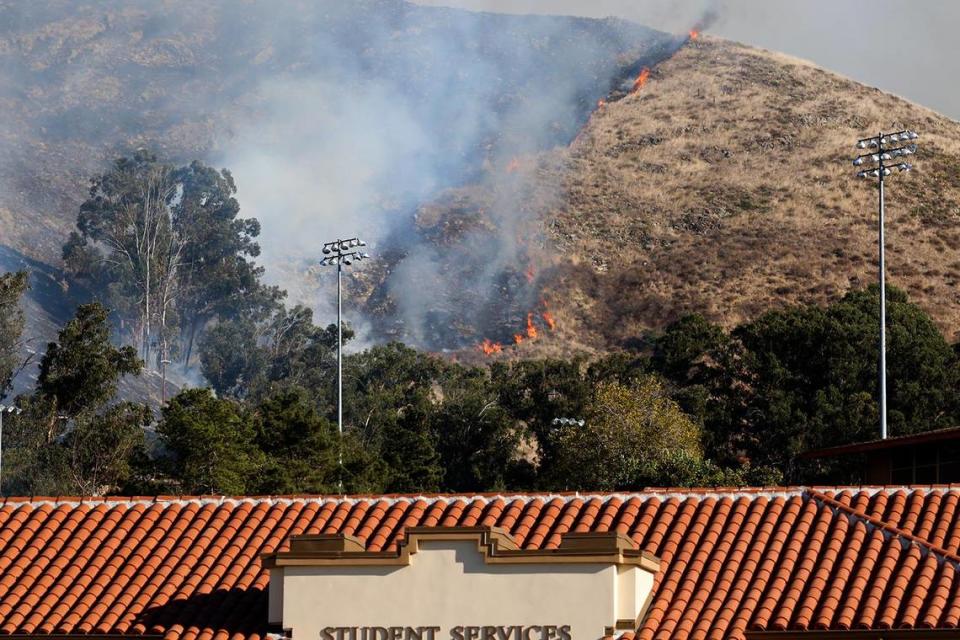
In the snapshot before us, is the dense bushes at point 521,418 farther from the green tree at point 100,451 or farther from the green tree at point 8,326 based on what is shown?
the green tree at point 8,326

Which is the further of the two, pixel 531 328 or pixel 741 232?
pixel 741 232

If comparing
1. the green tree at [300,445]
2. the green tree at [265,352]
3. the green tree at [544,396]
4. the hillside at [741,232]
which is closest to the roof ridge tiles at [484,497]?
the green tree at [300,445]

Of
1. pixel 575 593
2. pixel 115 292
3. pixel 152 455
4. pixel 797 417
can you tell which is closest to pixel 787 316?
pixel 797 417

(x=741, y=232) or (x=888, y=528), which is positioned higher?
(x=741, y=232)

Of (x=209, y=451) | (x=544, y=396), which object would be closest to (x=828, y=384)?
(x=544, y=396)

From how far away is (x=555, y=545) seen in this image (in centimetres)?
3556

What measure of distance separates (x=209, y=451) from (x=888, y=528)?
53.3m

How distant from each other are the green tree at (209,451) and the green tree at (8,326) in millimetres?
35646

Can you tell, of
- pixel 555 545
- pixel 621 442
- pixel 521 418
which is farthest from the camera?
pixel 521 418

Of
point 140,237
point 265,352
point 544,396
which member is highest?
point 140,237

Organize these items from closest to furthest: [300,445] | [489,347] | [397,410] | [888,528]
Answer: [888,528] → [300,445] → [397,410] → [489,347]

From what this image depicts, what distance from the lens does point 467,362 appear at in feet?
563

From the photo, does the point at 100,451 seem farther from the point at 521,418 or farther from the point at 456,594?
the point at 456,594

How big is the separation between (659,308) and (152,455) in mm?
57265
